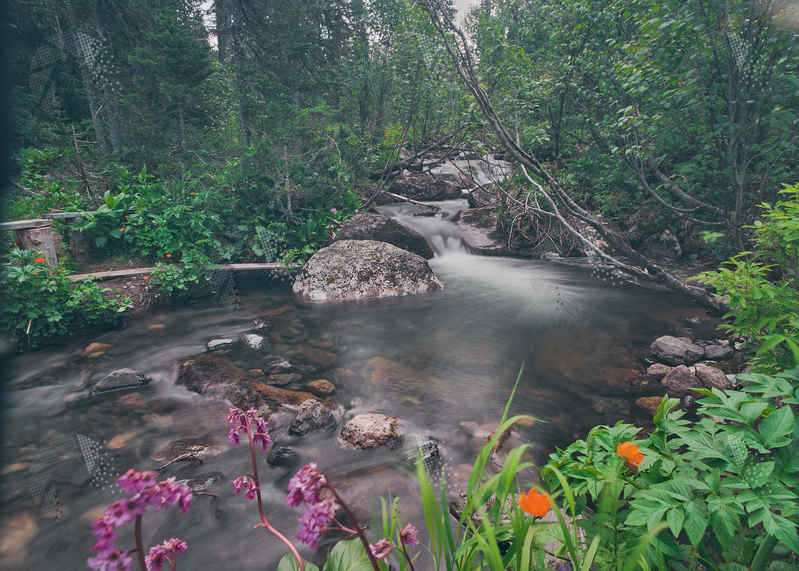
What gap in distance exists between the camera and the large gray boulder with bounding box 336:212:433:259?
1040 centimetres

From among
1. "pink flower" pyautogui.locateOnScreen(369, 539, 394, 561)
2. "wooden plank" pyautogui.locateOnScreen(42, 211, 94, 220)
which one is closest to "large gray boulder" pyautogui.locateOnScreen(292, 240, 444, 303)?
"wooden plank" pyautogui.locateOnScreen(42, 211, 94, 220)

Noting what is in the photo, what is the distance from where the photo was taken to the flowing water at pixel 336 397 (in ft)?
9.39

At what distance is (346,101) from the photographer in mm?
15594

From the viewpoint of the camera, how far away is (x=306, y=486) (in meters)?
1.17

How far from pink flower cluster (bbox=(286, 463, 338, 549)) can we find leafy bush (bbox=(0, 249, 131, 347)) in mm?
6968

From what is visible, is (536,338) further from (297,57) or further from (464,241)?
(297,57)

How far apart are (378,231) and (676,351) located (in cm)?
728

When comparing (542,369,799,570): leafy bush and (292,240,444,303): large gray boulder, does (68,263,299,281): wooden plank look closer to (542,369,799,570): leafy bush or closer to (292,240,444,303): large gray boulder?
(292,240,444,303): large gray boulder

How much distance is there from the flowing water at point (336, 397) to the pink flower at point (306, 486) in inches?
24.4

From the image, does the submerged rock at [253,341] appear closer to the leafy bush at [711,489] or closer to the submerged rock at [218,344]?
the submerged rock at [218,344]

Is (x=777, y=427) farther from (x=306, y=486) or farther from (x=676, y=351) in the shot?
(x=676, y=351)

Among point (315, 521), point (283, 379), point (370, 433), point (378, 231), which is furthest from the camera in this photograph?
point (378, 231)

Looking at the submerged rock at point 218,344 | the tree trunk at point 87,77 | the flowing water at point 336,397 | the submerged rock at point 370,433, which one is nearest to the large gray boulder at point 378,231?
the flowing water at point 336,397

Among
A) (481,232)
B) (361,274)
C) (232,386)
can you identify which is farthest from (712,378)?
(481,232)
